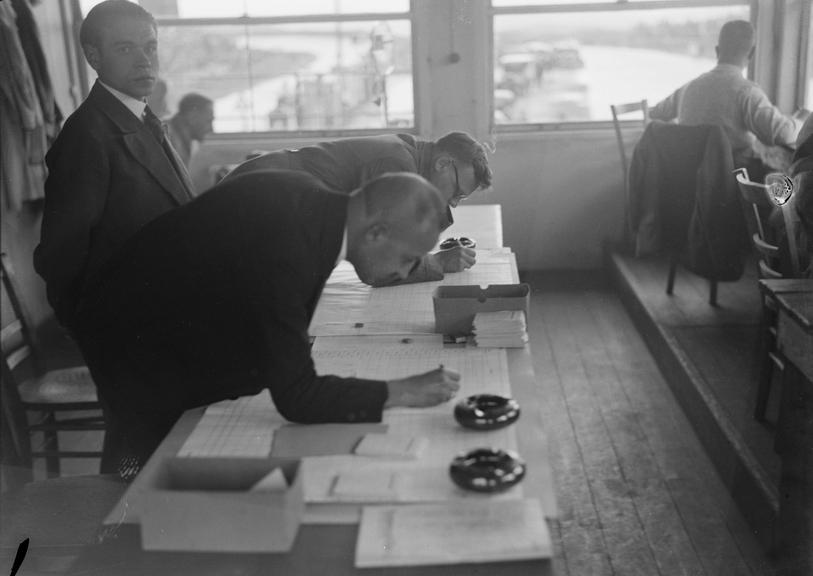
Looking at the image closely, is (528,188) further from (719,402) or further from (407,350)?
(407,350)

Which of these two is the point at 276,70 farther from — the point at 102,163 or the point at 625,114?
the point at 625,114

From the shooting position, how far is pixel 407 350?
1.62 meters

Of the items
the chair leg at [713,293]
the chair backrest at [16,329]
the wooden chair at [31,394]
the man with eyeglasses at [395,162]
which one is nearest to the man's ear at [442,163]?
the man with eyeglasses at [395,162]

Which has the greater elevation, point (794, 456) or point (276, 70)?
point (276, 70)

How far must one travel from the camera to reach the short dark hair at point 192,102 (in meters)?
1.76

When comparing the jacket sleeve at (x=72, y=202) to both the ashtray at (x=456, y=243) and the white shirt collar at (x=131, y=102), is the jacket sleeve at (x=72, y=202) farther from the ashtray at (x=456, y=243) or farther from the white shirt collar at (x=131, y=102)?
the ashtray at (x=456, y=243)

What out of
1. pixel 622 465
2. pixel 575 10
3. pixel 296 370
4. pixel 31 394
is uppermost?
pixel 575 10

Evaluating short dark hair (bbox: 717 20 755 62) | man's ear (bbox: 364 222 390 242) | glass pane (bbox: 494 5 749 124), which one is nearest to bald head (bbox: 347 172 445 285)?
man's ear (bbox: 364 222 390 242)

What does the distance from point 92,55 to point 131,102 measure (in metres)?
0.09

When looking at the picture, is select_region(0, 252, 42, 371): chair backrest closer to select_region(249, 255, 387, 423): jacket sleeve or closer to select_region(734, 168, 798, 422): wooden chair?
select_region(249, 255, 387, 423): jacket sleeve

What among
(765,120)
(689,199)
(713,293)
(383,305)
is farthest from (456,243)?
(713,293)

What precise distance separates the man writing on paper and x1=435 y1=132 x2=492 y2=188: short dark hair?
1.75ft

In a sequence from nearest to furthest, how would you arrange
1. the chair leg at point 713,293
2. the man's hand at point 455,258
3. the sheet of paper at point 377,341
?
the sheet of paper at point 377,341, the man's hand at point 455,258, the chair leg at point 713,293

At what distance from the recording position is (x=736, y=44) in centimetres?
311
